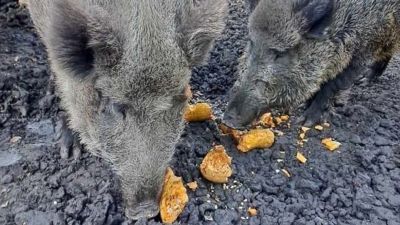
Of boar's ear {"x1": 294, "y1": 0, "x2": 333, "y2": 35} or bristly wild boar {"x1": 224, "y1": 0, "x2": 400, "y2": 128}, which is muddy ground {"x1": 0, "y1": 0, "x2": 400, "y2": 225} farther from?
boar's ear {"x1": 294, "y1": 0, "x2": 333, "y2": 35}

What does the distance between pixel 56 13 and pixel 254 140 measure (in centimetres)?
169

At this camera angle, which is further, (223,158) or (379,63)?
(379,63)

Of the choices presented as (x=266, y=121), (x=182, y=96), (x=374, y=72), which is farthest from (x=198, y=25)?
(x=374, y=72)

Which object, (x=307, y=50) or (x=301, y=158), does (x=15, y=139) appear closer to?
(x=301, y=158)

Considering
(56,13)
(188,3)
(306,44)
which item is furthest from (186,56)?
(306,44)

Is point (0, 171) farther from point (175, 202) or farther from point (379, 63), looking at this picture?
point (379, 63)

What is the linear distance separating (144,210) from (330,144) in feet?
5.34

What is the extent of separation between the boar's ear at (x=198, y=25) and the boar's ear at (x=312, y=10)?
1066 millimetres

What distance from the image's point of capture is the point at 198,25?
2920 millimetres

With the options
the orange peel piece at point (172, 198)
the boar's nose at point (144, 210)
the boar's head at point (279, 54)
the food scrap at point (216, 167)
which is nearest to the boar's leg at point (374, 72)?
the boar's head at point (279, 54)

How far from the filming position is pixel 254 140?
3.90 m

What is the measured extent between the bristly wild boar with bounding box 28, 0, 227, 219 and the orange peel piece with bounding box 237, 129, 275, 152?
0.88 m

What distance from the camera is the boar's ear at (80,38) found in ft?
8.84

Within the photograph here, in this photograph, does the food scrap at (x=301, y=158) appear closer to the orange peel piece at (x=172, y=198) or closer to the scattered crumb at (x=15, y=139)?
the orange peel piece at (x=172, y=198)
